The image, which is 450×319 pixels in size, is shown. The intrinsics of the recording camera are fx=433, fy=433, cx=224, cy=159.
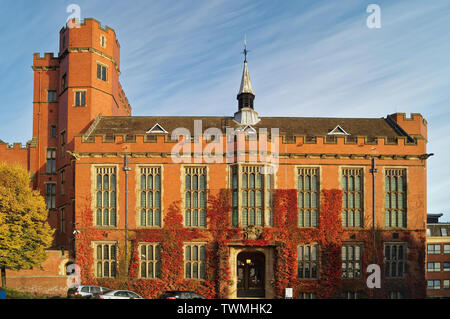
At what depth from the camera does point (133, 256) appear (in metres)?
29.3

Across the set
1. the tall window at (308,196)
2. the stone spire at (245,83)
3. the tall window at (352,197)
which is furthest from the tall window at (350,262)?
the stone spire at (245,83)

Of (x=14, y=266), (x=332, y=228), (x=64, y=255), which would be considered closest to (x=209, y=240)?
(x=332, y=228)

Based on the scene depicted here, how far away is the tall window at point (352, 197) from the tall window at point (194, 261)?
10.1m

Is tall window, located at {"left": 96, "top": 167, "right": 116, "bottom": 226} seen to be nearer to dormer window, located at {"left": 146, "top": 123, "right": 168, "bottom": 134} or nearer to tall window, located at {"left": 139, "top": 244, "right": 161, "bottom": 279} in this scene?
tall window, located at {"left": 139, "top": 244, "right": 161, "bottom": 279}

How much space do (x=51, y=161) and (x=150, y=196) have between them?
12.0 metres

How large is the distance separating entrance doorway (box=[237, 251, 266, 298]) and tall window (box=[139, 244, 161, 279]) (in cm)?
578

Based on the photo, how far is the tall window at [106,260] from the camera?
1159 inches

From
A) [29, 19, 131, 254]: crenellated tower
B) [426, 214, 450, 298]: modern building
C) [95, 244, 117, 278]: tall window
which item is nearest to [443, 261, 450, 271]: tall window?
[426, 214, 450, 298]: modern building

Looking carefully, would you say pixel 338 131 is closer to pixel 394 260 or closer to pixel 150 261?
pixel 394 260

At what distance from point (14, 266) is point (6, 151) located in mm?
12984

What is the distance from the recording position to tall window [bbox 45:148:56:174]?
36.9m

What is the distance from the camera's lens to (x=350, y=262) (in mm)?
29719

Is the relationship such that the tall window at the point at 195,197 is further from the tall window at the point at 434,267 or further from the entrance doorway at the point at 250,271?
the tall window at the point at 434,267
